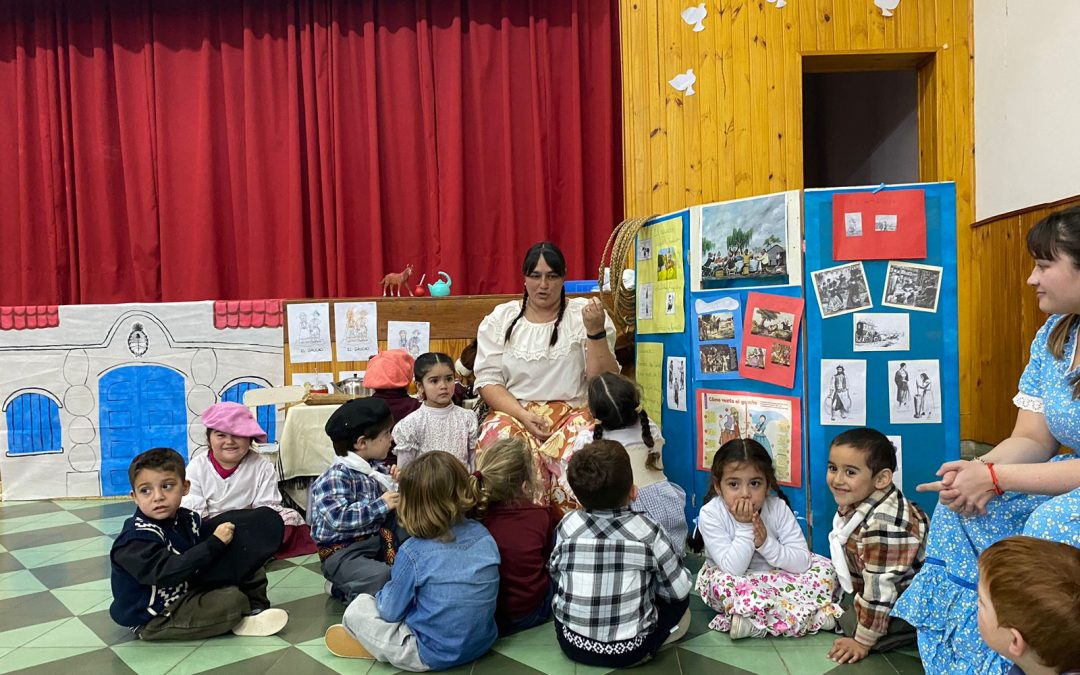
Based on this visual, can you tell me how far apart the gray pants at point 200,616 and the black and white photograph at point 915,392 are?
238cm

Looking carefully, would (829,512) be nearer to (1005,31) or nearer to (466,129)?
(1005,31)

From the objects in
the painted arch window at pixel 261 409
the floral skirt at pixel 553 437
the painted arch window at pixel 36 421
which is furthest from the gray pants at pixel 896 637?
the painted arch window at pixel 36 421

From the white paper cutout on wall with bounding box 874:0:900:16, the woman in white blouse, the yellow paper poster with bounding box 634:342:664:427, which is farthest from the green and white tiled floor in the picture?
the white paper cutout on wall with bounding box 874:0:900:16

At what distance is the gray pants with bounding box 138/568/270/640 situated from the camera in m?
2.42

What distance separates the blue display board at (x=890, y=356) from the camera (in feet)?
8.80

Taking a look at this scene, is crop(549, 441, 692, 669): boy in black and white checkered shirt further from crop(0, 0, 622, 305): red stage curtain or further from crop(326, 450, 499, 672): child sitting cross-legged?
crop(0, 0, 622, 305): red stage curtain

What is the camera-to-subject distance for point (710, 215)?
3.06 m

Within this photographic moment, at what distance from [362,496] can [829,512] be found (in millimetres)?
1722

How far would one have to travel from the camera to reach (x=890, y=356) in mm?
2721

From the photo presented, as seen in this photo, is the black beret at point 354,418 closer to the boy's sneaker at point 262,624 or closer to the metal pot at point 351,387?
the boy's sneaker at point 262,624

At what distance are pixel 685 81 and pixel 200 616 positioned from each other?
13.2 feet

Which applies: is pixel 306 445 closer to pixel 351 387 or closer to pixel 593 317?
pixel 351 387

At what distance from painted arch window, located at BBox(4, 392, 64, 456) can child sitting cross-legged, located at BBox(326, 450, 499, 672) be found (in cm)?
309

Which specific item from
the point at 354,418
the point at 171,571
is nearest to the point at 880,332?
the point at 354,418
